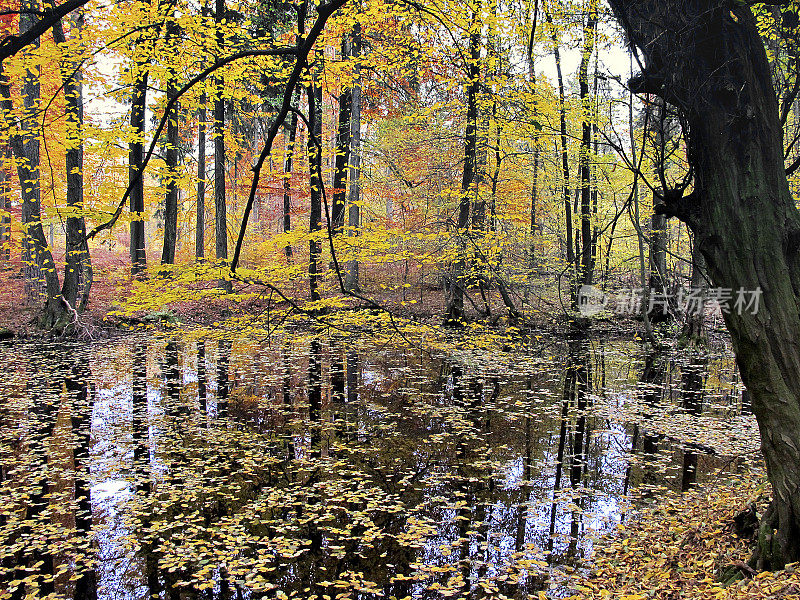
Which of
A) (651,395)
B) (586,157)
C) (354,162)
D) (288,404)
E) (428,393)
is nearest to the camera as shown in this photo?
(288,404)

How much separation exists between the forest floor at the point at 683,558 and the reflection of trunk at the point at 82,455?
3.34 metres

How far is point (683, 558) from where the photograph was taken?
3.54m

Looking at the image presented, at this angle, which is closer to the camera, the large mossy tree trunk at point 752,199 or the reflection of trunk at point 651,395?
the large mossy tree trunk at point 752,199

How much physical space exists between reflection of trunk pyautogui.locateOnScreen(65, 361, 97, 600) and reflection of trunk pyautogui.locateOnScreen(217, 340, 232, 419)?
173 cm

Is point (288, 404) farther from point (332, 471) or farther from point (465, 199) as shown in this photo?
point (465, 199)

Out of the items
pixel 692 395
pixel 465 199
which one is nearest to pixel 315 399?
pixel 465 199

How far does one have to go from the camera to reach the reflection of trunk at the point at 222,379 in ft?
25.4

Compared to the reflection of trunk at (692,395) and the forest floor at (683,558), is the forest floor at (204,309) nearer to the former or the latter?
the reflection of trunk at (692,395)

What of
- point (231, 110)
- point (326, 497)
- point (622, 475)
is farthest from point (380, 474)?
point (231, 110)

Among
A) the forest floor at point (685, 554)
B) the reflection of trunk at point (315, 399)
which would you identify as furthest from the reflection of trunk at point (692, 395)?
the reflection of trunk at point (315, 399)

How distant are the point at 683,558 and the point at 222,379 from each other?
821 cm

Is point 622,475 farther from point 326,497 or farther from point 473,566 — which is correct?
point 326,497

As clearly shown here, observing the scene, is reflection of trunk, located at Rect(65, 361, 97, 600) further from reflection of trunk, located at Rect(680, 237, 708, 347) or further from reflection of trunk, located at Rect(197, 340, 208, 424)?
reflection of trunk, located at Rect(680, 237, 708, 347)

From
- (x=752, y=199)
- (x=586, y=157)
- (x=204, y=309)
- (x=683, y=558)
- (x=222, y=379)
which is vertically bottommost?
(x=222, y=379)
